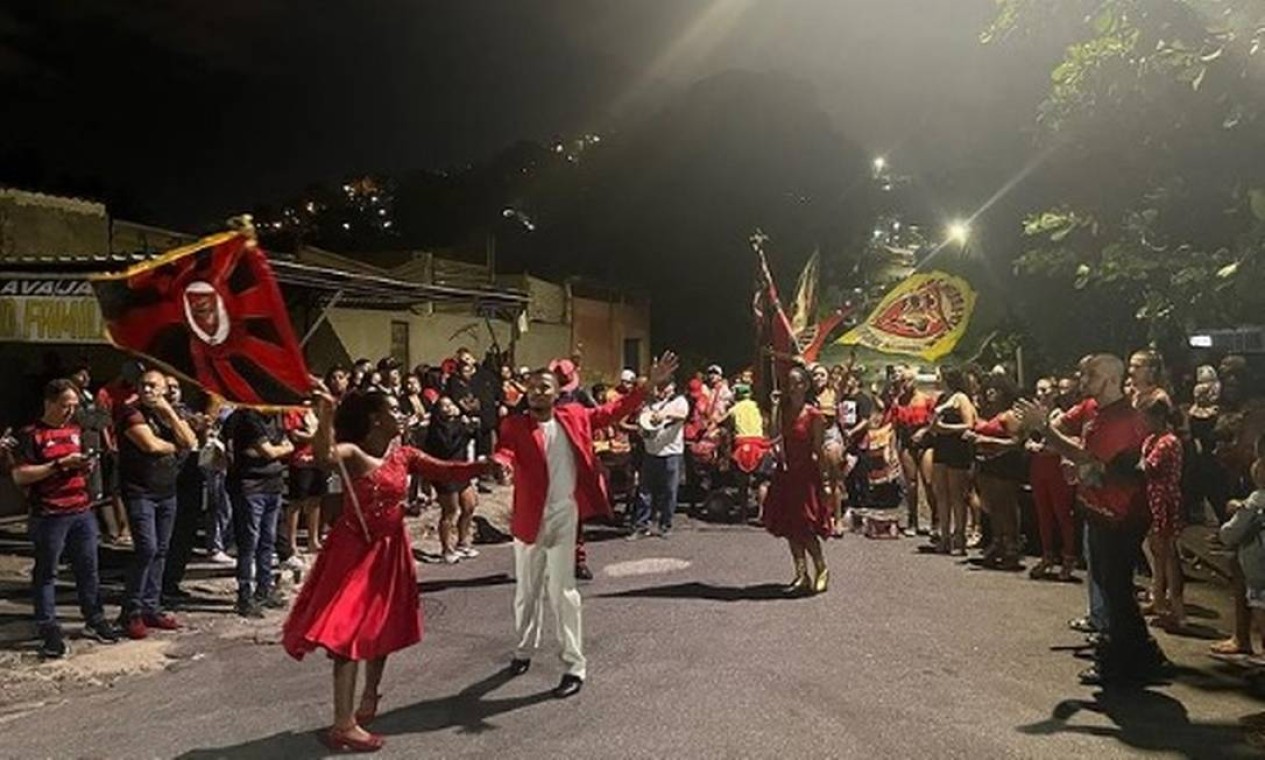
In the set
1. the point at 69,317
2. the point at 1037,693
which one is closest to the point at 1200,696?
the point at 1037,693

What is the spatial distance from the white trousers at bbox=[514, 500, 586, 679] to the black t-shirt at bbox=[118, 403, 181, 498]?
2897 mm

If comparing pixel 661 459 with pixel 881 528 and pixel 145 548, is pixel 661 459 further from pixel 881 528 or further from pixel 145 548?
pixel 145 548

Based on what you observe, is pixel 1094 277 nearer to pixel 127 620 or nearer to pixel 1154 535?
pixel 1154 535

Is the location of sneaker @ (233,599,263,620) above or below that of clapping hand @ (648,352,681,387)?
below

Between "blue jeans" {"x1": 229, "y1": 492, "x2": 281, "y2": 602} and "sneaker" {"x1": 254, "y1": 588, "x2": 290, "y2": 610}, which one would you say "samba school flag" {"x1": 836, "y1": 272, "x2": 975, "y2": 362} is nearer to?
"blue jeans" {"x1": 229, "y1": 492, "x2": 281, "y2": 602}

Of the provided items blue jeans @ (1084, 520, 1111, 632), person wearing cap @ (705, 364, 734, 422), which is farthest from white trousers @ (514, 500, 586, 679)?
person wearing cap @ (705, 364, 734, 422)

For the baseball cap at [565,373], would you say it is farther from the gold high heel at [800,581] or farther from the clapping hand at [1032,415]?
the clapping hand at [1032,415]

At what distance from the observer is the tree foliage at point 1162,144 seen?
5.16 meters

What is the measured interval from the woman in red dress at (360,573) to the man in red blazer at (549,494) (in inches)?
41.5

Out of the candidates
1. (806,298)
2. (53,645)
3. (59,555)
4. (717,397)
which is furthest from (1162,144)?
(717,397)

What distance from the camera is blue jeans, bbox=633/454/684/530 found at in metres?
12.1

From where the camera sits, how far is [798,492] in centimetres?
879

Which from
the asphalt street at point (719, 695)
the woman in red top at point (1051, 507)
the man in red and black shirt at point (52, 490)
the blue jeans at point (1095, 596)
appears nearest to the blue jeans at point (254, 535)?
the asphalt street at point (719, 695)

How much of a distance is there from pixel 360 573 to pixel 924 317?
716 cm
